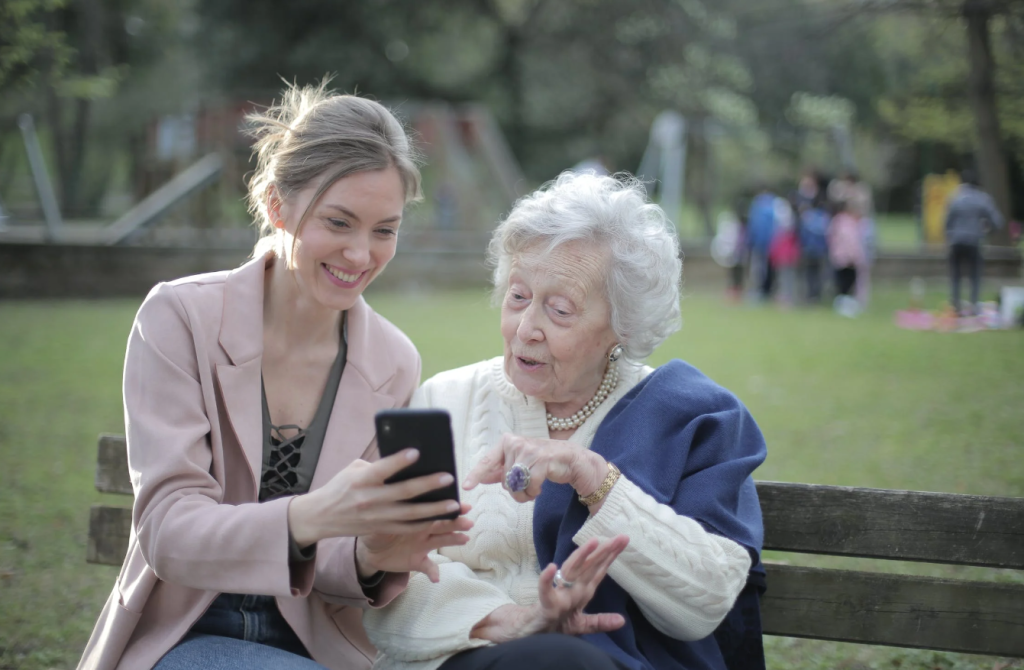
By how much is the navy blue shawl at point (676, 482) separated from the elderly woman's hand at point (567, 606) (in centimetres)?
7

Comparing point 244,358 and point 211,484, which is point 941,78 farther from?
point 211,484

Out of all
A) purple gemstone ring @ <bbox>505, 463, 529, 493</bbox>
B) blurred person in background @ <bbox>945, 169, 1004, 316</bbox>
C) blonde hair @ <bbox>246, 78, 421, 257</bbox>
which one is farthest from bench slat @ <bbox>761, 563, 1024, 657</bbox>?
blurred person in background @ <bbox>945, 169, 1004, 316</bbox>

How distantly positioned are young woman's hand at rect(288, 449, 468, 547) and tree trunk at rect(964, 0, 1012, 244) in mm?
19959

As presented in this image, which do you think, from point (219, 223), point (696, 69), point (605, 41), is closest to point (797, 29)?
point (696, 69)

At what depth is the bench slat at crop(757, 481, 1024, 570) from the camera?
2.92 m

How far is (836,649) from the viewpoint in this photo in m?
4.20

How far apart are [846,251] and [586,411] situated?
50.1ft

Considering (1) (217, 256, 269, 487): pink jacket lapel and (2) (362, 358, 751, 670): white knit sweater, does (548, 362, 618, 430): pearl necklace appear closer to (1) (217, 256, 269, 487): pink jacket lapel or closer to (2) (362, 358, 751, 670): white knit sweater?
(2) (362, 358, 751, 670): white knit sweater

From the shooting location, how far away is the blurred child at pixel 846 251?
17.0 meters

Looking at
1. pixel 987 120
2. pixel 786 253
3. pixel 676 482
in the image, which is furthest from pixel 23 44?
pixel 987 120

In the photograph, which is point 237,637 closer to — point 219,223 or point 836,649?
point 836,649

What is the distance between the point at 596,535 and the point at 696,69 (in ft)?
125

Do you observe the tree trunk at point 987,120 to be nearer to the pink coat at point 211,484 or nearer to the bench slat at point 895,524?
the bench slat at point 895,524

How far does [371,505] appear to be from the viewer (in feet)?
7.07
